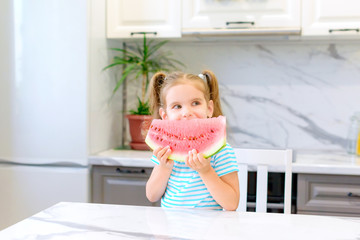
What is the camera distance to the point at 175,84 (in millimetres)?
1351

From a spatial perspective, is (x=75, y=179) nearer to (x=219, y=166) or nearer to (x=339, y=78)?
(x=219, y=166)

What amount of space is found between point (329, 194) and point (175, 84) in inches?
47.6

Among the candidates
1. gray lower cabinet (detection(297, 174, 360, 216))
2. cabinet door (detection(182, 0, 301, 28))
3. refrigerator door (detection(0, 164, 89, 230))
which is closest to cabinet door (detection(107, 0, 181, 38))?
cabinet door (detection(182, 0, 301, 28))

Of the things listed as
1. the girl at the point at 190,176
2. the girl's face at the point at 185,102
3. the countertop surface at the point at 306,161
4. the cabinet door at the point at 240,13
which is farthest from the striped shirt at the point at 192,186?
the cabinet door at the point at 240,13

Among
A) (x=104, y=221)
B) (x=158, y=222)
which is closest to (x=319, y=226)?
(x=158, y=222)

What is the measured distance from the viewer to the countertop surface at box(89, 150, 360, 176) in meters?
2.15

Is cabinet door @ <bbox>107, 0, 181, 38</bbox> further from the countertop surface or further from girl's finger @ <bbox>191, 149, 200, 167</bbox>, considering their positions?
girl's finger @ <bbox>191, 149, 200, 167</bbox>

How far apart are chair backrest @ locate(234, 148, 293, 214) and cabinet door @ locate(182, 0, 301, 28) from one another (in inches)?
43.6

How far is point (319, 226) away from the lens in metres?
1.00

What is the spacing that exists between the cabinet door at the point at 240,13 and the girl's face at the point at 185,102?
1240 millimetres

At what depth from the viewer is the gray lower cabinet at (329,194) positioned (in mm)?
2164

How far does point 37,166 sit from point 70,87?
0.48 metres

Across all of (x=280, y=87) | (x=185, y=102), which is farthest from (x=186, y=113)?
(x=280, y=87)

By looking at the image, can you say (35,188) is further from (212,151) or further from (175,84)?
(212,151)
